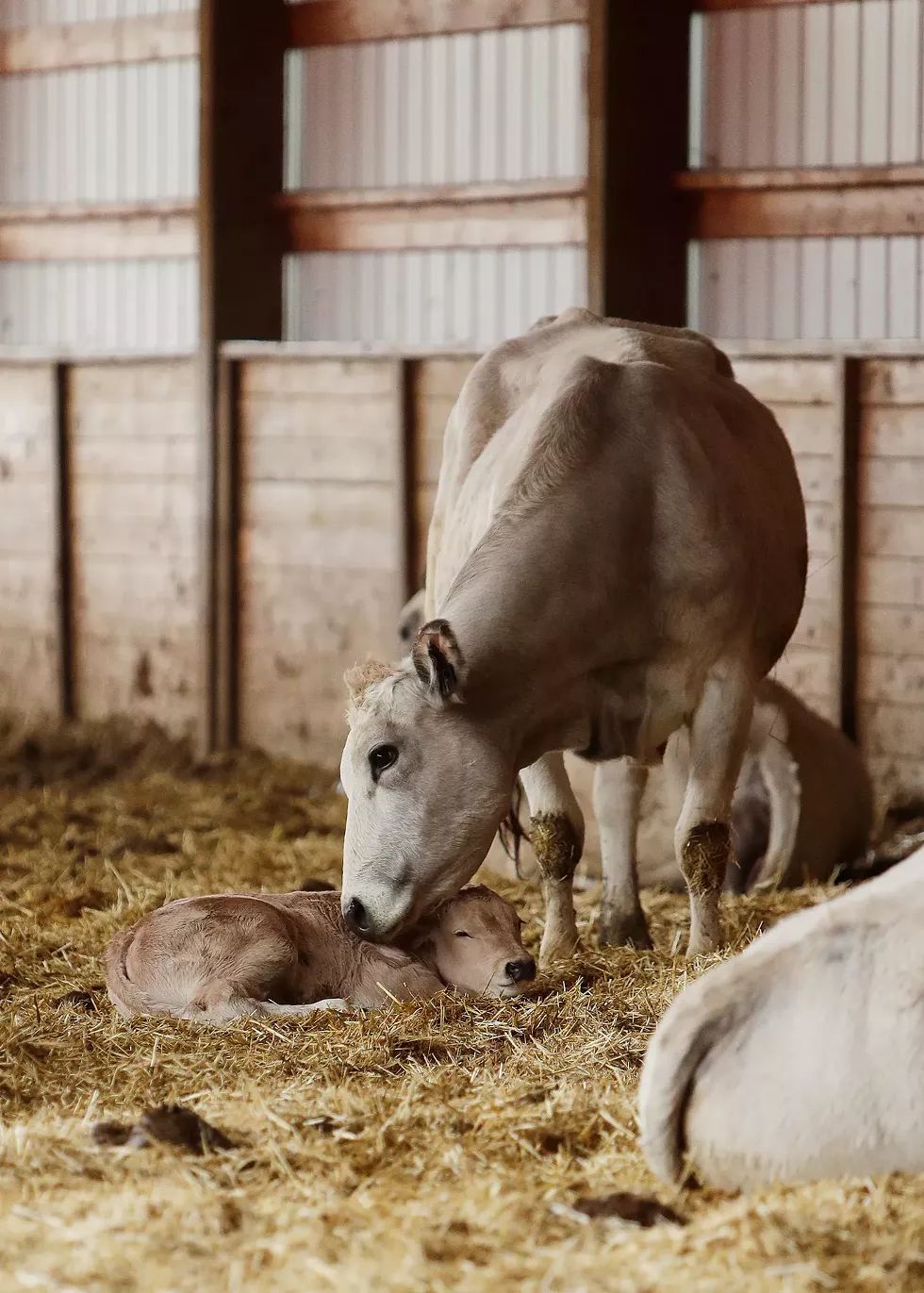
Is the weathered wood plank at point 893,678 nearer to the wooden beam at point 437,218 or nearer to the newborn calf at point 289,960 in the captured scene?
the wooden beam at point 437,218

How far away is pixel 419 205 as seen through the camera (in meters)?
9.36

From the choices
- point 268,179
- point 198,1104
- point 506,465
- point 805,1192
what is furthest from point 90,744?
point 805,1192

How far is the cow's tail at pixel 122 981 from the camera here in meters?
4.38

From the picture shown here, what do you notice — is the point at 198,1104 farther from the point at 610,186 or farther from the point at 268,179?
the point at 268,179

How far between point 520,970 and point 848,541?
12.2 feet

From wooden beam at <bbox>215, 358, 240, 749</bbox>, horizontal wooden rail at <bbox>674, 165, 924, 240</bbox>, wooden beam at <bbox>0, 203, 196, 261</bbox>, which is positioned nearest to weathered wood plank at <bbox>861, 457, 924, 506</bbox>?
horizontal wooden rail at <bbox>674, 165, 924, 240</bbox>

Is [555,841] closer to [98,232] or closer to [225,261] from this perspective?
[225,261]

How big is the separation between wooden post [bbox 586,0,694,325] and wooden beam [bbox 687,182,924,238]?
16 cm

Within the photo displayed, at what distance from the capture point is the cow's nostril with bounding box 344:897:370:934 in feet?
14.1

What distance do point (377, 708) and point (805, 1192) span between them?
183cm

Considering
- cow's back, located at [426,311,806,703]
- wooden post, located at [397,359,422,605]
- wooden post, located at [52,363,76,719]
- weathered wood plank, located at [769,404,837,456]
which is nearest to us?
cow's back, located at [426,311,806,703]

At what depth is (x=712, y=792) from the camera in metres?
4.91

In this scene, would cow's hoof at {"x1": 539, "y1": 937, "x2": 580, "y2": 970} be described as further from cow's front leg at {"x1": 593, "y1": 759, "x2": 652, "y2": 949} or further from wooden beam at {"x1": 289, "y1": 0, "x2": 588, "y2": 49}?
wooden beam at {"x1": 289, "y1": 0, "x2": 588, "y2": 49}

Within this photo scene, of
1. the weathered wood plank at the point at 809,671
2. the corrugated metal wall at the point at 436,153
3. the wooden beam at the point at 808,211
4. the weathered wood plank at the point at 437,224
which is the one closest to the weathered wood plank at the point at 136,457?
the corrugated metal wall at the point at 436,153
